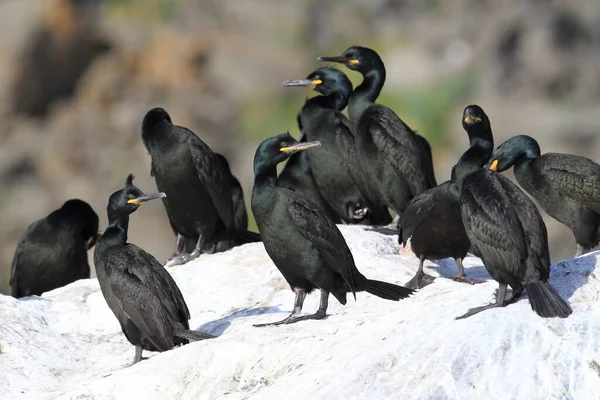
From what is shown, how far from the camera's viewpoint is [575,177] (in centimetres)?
1083

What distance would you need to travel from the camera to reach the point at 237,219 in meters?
13.5

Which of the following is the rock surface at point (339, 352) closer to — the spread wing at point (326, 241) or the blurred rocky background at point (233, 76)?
the spread wing at point (326, 241)

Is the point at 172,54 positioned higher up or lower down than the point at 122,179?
higher up

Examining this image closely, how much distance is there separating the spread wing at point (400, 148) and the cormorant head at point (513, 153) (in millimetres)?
1320

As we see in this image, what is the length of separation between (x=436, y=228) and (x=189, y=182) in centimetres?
260

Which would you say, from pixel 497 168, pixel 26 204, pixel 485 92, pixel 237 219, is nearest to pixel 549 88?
pixel 485 92

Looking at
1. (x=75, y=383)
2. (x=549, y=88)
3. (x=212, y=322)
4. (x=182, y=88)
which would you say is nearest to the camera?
(x=75, y=383)

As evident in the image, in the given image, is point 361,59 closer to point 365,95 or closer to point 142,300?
point 365,95

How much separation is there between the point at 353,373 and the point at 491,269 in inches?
45.3

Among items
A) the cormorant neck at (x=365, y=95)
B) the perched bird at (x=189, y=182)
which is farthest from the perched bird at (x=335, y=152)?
the perched bird at (x=189, y=182)

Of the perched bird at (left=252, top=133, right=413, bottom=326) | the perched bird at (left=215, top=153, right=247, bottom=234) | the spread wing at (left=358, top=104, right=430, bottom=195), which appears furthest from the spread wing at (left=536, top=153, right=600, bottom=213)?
the perched bird at (left=215, top=153, right=247, bottom=234)

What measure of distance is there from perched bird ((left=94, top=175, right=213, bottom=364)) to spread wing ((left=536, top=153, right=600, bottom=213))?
318 centimetres

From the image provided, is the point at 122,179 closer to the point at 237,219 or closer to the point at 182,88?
the point at 182,88

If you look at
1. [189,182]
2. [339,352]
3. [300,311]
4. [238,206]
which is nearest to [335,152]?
[238,206]
